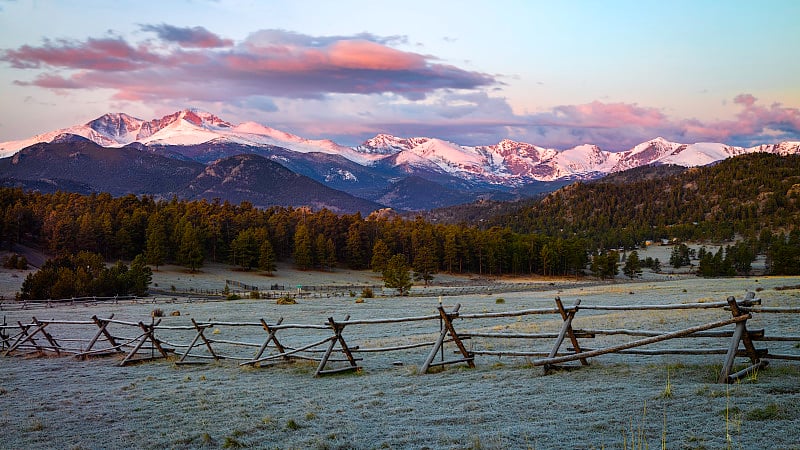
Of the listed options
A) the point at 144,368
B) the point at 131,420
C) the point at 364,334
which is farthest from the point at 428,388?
the point at 364,334

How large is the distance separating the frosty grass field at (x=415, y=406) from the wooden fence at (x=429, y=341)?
418 millimetres

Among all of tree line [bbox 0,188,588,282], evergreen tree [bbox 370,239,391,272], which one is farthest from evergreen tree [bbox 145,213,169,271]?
evergreen tree [bbox 370,239,391,272]

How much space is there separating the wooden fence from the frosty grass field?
0.42 metres

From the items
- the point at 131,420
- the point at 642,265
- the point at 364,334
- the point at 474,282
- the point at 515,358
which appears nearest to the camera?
the point at 131,420

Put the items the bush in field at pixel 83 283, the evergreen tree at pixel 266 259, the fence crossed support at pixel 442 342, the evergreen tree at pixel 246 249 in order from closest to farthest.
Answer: the fence crossed support at pixel 442 342
the bush in field at pixel 83 283
the evergreen tree at pixel 266 259
the evergreen tree at pixel 246 249

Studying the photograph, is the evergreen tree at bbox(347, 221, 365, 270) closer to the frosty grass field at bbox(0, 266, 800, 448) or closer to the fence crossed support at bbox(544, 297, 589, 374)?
the frosty grass field at bbox(0, 266, 800, 448)

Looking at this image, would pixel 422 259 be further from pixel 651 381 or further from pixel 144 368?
pixel 651 381

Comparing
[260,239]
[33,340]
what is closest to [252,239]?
[260,239]

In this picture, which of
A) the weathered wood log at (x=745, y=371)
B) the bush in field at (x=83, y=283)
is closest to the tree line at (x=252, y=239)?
the bush in field at (x=83, y=283)

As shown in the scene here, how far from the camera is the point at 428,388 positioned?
48.0ft

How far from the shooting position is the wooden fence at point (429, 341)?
12.6 meters

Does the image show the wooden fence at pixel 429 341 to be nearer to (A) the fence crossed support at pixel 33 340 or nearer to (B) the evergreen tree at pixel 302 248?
(A) the fence crossed support at pixel 33 340

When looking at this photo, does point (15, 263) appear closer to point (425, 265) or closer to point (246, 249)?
point (246, 249)

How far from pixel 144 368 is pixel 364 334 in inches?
416
